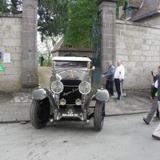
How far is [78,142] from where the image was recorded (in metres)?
9.60

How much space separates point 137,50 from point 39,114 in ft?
31.9

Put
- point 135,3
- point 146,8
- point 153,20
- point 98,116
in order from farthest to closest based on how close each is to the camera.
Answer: point 135,3, point 146,8, point 153,20, point 98,116

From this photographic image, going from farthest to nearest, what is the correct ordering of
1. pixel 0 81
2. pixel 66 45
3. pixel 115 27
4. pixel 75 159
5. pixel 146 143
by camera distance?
1. pixel 66 45
2. pixel 115 27
3. pixel 0 81
4. pixel 146 143
5. pixel 75 159

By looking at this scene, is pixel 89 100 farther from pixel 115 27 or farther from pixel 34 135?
pixel 115 27

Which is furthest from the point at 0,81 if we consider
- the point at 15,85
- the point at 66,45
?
the point at 66,45

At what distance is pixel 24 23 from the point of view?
1716 cm

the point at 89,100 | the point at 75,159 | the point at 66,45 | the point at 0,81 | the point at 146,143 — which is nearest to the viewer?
the point at 75,159

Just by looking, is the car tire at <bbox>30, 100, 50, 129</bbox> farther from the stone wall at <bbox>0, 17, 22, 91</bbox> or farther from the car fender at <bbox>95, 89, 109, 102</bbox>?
the stone wall at <bbox>0, 17, 22, 91</bbox>

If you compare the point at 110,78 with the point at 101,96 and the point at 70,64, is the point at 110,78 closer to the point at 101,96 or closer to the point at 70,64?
the point at 70,64

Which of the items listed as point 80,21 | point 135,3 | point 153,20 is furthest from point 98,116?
point 135,3

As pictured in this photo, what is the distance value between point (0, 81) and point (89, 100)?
666 cm

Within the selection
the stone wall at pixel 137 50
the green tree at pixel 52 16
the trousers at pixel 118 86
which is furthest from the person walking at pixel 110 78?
the green tree at pixel 52 16

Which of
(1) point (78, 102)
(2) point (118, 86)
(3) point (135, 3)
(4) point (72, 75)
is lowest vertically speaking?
(2) point (118, 86)

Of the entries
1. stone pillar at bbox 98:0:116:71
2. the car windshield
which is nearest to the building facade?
stone pillar at bbox 98:0:116:71
